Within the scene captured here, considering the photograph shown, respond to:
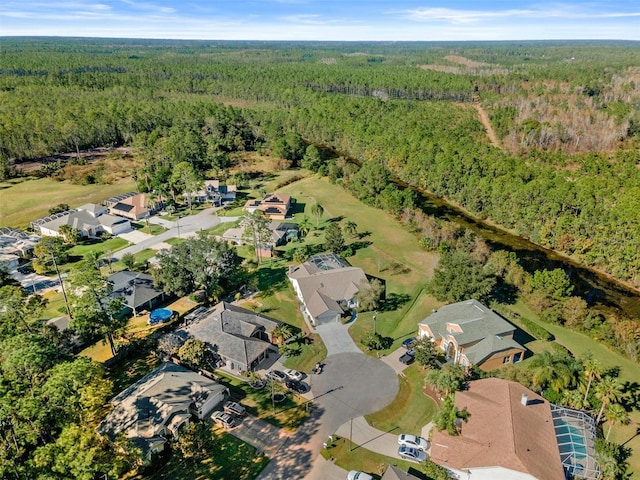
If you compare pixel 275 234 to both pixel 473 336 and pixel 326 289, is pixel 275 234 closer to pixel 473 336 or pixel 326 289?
pixel 326 289

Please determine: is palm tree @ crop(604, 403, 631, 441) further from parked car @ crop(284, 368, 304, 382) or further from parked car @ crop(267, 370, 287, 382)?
parked car @ crop(267, 370, 287, 382)

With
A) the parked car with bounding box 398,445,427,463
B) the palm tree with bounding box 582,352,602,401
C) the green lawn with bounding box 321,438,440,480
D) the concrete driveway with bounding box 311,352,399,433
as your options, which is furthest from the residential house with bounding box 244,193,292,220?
the palm tree with bounding box 582,352,602,401

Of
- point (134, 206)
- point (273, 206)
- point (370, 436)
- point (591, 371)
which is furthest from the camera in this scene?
point (273, 206)

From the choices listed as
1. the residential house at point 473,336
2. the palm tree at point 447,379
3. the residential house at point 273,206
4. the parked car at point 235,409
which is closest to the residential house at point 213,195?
the residential house at point 273,206

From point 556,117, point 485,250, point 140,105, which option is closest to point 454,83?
point 556,117

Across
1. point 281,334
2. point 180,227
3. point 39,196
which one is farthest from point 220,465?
point 39,196

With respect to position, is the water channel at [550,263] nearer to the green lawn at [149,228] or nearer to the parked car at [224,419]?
the parked car at [224,419]

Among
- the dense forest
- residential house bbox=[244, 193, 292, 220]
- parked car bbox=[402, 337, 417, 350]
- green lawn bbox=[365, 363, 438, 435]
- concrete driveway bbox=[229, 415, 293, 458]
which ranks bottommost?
concrete driveway bbox=[229, 415, 293, 458]
